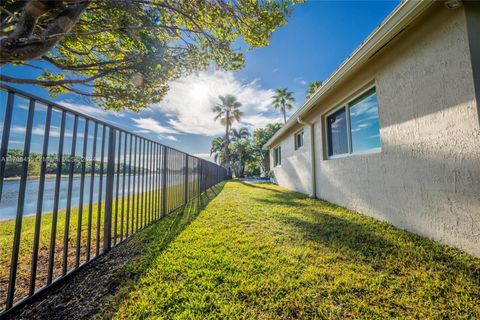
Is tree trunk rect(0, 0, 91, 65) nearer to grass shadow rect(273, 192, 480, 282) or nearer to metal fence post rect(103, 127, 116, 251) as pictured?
metal fence post rect(103, 127, 116, 251)

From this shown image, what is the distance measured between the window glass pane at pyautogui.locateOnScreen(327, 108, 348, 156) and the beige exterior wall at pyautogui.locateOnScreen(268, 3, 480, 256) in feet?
2.88

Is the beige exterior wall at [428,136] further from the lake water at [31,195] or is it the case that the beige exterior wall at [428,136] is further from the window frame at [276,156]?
the window frame at [276,156]

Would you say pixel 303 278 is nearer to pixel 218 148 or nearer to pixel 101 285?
pixel 101 285

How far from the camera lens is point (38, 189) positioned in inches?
58.2

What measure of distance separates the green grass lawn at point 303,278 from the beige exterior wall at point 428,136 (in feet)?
1.22

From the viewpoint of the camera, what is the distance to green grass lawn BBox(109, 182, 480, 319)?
1.34 m

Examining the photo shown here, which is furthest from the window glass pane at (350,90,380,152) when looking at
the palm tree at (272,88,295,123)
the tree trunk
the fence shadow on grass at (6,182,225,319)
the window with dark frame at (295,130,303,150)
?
the palm tree at (272,88,295,123)

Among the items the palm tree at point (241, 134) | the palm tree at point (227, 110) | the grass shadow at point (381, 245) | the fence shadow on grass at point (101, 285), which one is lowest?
the fence shadow on grass at point (101, 285)

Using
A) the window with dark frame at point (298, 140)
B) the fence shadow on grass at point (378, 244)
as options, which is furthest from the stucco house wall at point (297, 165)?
the fence shadow on grass at point (378, 244)

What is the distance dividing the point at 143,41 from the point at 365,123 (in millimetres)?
5763

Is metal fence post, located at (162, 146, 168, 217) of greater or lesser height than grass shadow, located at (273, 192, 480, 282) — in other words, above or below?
above

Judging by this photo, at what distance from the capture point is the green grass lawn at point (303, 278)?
1343 millimetres

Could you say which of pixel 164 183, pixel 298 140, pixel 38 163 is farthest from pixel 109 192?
pixel 298 140

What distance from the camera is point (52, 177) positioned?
5.49ft
